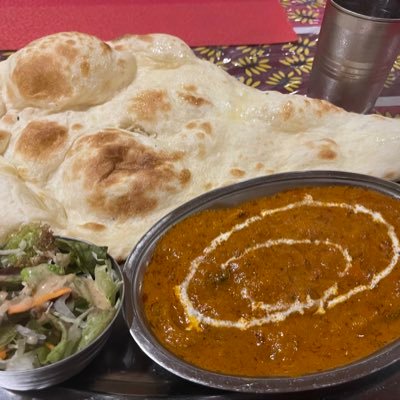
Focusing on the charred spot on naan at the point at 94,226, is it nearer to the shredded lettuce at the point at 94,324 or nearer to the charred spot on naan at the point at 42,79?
the shredded lettuce at the point at 94,324

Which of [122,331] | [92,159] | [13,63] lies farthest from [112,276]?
[13,63]

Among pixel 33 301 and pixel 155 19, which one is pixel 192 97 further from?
pixel 155 19

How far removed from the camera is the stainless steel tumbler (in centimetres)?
339

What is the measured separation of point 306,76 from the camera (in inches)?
170

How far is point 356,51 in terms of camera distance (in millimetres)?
3521

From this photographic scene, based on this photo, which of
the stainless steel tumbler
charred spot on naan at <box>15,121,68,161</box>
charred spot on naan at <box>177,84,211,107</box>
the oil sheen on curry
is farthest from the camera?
the stainless steel tumbler

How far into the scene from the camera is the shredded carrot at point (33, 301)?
78.7 inches

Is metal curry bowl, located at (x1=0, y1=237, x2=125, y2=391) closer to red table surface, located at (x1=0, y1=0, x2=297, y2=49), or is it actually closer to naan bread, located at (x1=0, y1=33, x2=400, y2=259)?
naan bread, located at (x1=0, y1=33, x2=400, y2=259)

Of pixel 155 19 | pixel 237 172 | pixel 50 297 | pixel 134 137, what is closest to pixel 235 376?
pixel 50 297

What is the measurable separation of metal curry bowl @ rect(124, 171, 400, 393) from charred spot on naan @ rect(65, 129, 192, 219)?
0.21m

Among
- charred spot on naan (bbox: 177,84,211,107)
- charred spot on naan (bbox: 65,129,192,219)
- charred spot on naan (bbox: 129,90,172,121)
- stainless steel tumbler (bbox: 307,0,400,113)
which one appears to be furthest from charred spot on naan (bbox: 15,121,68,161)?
stainless steel tumbler (bbox: 307,0,400,113)

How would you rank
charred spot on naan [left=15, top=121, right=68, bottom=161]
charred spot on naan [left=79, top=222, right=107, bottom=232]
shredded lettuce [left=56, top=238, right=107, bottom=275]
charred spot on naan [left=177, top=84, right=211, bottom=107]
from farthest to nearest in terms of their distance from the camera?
charred spot on naan [left=177, top=84, right=211, bottom=107], charred spot on naan [left=15, top=121, right=68, bottom=161], charred spot on naan [left=79, top=222, right=107, bottom=232], shredded lettuce [left=56, top=238, right=107, bottom=275]

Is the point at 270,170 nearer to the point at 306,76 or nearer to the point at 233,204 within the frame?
the point at 233,204

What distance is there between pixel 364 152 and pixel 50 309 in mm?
2095
